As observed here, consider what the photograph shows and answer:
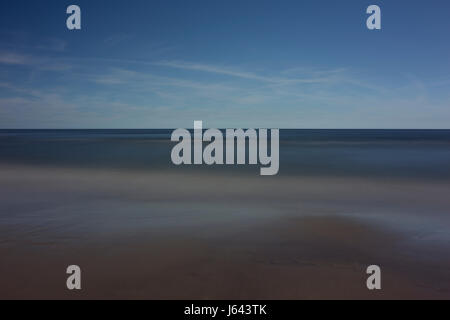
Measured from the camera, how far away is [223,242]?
582 cm

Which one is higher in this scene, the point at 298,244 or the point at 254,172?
the point at 254,172

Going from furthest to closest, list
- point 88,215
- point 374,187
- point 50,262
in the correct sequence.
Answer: point 374,187, point 88,215, point 50,262

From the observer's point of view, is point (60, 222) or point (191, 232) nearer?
point (191, 232)

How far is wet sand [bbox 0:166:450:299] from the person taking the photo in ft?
14.0

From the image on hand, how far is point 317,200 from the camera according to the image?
373 inches

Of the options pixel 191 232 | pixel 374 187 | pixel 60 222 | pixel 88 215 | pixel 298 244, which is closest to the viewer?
pixel 298 244

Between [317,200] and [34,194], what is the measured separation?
7.83 m

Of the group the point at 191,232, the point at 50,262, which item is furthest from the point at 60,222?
the point at 191,232

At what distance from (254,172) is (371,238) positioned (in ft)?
28.3

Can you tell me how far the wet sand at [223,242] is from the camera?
428cm

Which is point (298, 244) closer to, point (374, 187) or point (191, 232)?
point (191, 232)

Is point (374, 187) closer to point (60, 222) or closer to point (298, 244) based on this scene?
point (298, 244)
